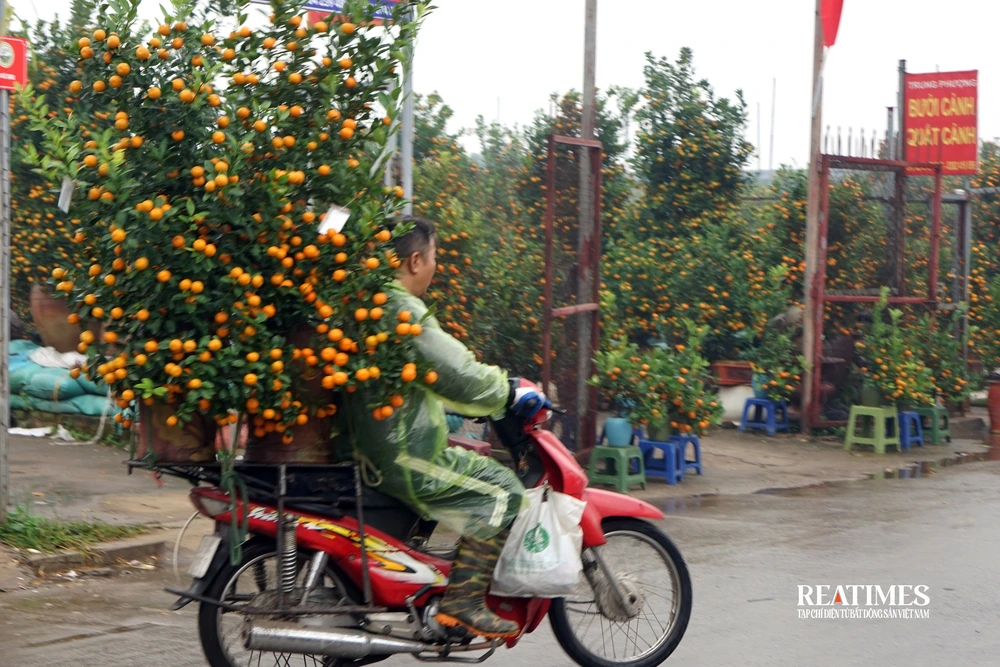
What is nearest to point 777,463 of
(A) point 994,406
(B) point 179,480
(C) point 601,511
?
(A) point 994,406

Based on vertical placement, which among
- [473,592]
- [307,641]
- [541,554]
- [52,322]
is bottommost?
[307,641]

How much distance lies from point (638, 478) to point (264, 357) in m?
5.76

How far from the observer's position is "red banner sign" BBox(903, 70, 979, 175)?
14.6 meters

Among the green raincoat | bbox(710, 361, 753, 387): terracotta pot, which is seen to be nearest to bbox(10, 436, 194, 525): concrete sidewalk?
the green raincoat

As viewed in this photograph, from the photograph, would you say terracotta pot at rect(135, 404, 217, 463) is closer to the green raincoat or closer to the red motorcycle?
the red motorcycle

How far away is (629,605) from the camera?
462 centimetres

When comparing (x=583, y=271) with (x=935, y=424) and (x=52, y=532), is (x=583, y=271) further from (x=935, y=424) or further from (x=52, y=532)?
(x=935, y=424)

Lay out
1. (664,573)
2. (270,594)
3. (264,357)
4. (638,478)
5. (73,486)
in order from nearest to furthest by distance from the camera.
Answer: (264,357) → (270,594) → (664,573) → (73,486) → (638,478)

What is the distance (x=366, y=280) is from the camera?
159 inches

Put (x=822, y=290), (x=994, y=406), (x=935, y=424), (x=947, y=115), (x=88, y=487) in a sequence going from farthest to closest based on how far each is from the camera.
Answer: (x=947, y=115) < (x=994, y=406) < (x=935, y=424) < (x=822, y=290) < (x=88, y=487)

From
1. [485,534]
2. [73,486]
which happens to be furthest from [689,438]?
[485,534]

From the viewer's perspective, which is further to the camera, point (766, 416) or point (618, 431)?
point (766, 416)

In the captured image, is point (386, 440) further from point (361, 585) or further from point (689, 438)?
point (689, 438)

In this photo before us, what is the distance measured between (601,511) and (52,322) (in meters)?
7.83
